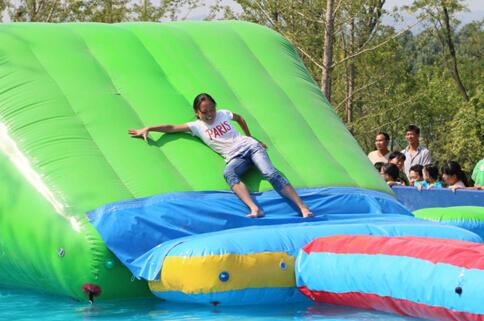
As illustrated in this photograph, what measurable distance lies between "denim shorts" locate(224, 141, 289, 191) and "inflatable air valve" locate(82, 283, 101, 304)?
1.13 meters

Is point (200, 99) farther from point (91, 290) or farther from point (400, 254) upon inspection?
point (400, 254)

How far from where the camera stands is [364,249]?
5340mm

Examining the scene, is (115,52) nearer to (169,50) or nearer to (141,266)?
(169,50)

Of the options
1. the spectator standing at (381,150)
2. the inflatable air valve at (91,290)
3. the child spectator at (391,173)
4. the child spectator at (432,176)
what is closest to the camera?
the inflatable air valve at (91,290)

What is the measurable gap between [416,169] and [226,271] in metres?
4.48

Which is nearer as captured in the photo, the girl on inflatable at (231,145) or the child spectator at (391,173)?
the girl on inflatable at (231,145)

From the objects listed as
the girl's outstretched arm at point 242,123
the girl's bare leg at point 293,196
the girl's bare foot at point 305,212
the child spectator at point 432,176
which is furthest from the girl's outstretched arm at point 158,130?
the child spectator at point 432,176

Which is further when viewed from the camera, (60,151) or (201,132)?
(201,132)

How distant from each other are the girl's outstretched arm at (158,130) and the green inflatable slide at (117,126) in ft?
0.16

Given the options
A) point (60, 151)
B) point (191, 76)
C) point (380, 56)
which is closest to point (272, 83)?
point (191, 76)

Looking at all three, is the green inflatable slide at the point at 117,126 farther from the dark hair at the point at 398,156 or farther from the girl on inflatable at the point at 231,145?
the dark hair at the point at 398,156

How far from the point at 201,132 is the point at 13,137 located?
47.6 inches

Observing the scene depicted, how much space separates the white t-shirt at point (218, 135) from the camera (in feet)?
21.8

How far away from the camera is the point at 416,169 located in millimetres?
9531
